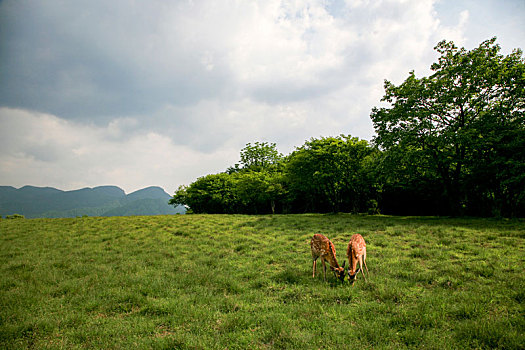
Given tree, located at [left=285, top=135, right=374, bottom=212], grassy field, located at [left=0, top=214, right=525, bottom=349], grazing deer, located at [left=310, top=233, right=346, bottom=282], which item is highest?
tree, located at [left=285, top=135, right=374, bottom=212]

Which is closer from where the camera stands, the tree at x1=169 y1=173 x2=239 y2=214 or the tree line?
the tree line

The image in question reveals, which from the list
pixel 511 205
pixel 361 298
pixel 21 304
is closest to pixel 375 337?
pixel 361 298

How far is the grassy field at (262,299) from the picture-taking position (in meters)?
4.71

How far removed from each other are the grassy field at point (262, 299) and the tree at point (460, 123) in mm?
12363

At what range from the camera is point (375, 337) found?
4.62 m

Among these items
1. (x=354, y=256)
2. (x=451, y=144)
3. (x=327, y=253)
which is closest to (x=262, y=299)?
(x=327, y=253)

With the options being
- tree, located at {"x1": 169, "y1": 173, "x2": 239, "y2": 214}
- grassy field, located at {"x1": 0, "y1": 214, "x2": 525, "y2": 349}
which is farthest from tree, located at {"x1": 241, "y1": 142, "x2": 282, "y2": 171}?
grassy field, located at {"x1": 0, "y1": 214, "x2": 525, "y2": 349}

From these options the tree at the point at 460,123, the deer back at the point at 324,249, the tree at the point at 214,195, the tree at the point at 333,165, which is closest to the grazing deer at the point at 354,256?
the deer back at the point at 324,249

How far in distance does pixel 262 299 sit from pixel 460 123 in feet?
90.2

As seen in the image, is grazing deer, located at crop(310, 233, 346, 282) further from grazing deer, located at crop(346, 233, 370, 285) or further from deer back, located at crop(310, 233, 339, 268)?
grazing deer, located at crop(346, 233, 370, 285)

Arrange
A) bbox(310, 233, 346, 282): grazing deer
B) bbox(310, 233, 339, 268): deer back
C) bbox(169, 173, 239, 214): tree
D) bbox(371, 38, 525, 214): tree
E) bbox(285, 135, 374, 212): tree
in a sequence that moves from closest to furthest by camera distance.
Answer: bbox(310, 233, 346, 282): grazing deer, bbox(310, 233, 339, 268): deer back, bbox(371, 38, 525, 214): tree, bbox(285, 135, 374, 212): tree, bbox(169, 173, 239, 214): tree

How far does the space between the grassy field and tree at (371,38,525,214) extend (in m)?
12.4

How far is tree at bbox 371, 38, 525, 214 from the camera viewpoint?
67.1ft

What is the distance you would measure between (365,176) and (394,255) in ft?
74.2
